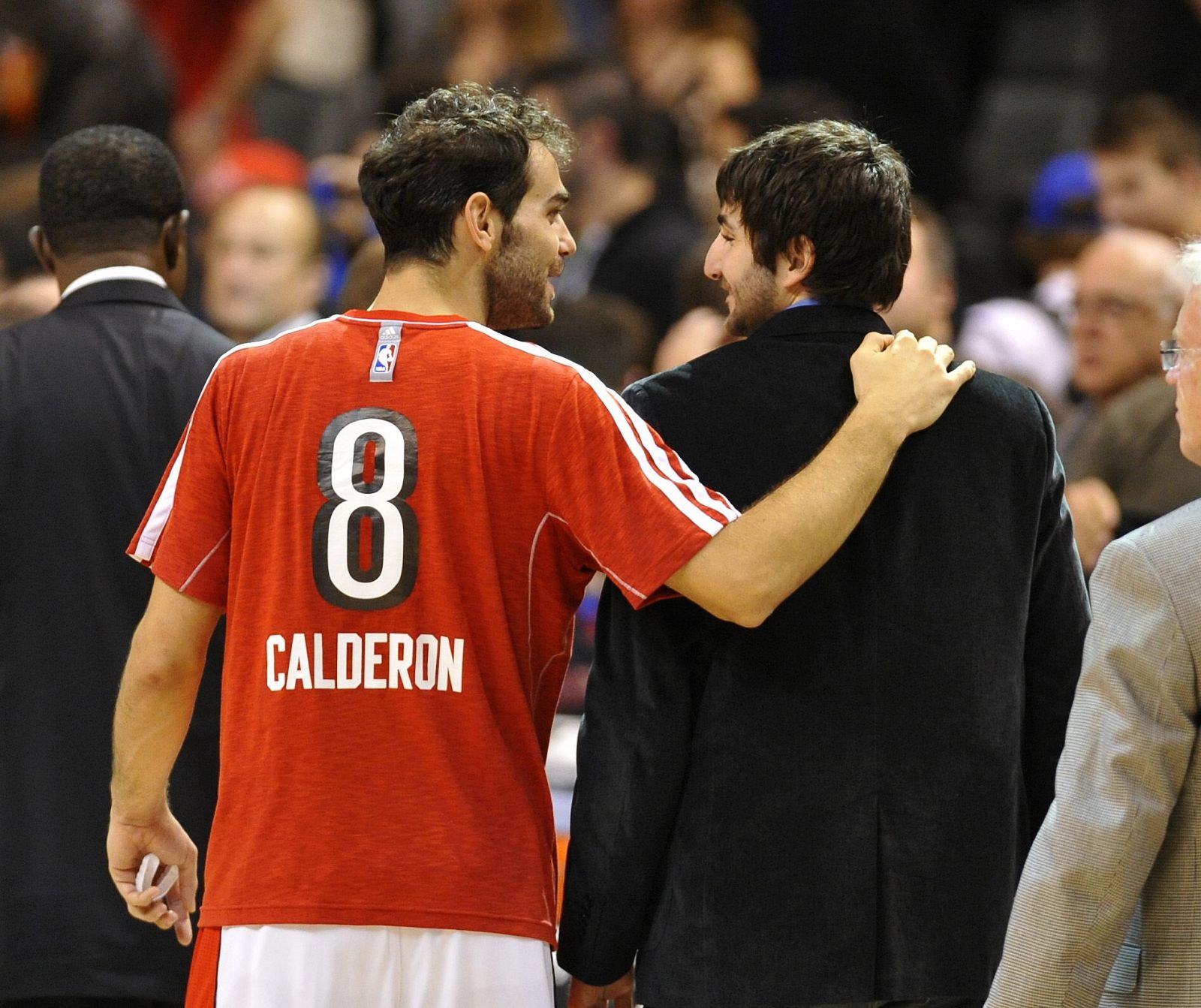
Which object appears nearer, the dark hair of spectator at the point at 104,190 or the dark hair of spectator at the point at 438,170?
the dark hair of spectator at the point at 438,170

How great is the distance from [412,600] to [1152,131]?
513 centimetres

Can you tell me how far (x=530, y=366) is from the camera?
9.69 ft

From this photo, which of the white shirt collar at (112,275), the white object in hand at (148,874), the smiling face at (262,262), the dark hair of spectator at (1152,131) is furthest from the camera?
the dark hair of spectator at (1152,131)

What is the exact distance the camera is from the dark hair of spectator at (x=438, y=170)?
119 inches

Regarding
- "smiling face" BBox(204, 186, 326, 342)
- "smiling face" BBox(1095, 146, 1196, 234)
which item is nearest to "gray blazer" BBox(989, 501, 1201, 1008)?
"smiling face" BBox(204, 186, 326, 342)

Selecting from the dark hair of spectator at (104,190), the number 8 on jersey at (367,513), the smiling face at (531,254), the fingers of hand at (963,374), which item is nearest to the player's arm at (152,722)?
the number 8 on jersey at (367,513)

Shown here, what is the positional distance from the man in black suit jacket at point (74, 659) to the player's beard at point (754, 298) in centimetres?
114

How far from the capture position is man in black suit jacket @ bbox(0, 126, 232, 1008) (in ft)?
11.7

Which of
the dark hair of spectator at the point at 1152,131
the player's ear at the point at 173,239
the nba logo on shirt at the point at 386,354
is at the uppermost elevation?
the dark hair of spectator at the point at 1152,131

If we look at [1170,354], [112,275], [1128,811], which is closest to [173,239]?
[112,275]

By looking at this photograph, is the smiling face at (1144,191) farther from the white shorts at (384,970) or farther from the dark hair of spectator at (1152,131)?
the white shorts at (384,970)

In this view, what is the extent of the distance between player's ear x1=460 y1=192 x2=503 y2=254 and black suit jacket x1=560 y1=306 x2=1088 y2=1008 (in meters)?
0.36

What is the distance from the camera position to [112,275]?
148 inches

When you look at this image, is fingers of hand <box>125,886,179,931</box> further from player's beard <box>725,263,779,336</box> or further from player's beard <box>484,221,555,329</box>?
player's beard <box>725,263,779,336</box>
